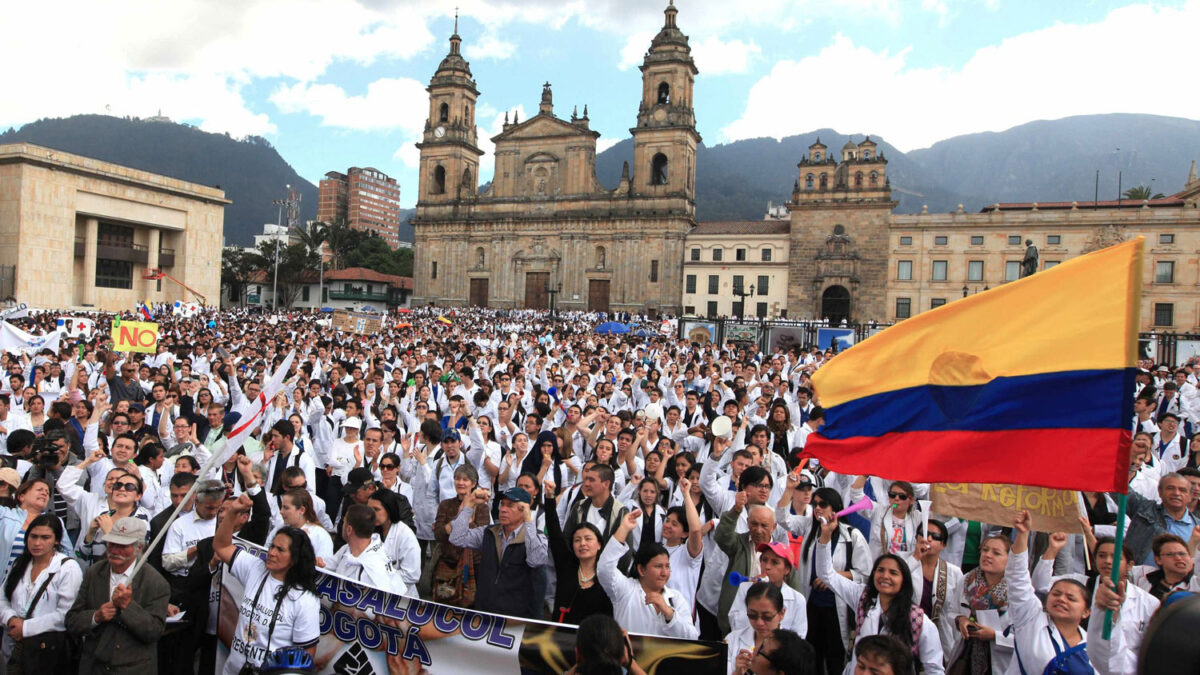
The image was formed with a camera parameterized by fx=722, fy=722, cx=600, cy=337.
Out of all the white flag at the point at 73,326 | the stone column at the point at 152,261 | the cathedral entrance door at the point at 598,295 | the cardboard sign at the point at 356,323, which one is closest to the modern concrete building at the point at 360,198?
the cathedral entrance door at the point at 598,295

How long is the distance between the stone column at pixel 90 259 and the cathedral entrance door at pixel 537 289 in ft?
98.2

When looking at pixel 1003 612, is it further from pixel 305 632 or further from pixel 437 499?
pixel 437 499

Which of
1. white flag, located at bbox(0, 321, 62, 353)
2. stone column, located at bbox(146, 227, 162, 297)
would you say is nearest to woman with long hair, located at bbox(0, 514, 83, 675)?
white flag, located at bbox(0, 321, 62, 353)

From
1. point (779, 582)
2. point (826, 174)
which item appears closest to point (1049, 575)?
point (779, 582)

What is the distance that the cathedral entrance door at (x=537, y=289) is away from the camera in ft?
199

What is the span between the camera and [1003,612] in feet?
13.4

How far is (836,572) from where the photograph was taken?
457 centimetres

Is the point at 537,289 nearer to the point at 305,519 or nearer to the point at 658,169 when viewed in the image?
the point at 658,169

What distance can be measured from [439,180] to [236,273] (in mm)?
20952

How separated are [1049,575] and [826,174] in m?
53.1

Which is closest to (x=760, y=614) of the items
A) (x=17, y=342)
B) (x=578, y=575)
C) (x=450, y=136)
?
(x=578, y=575)

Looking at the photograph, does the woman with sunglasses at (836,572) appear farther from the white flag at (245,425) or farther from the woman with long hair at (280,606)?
the white flag at (245,425)

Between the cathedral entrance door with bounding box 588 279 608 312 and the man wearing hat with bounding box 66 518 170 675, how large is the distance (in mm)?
55174

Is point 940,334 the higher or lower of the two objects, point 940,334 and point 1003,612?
the higher
